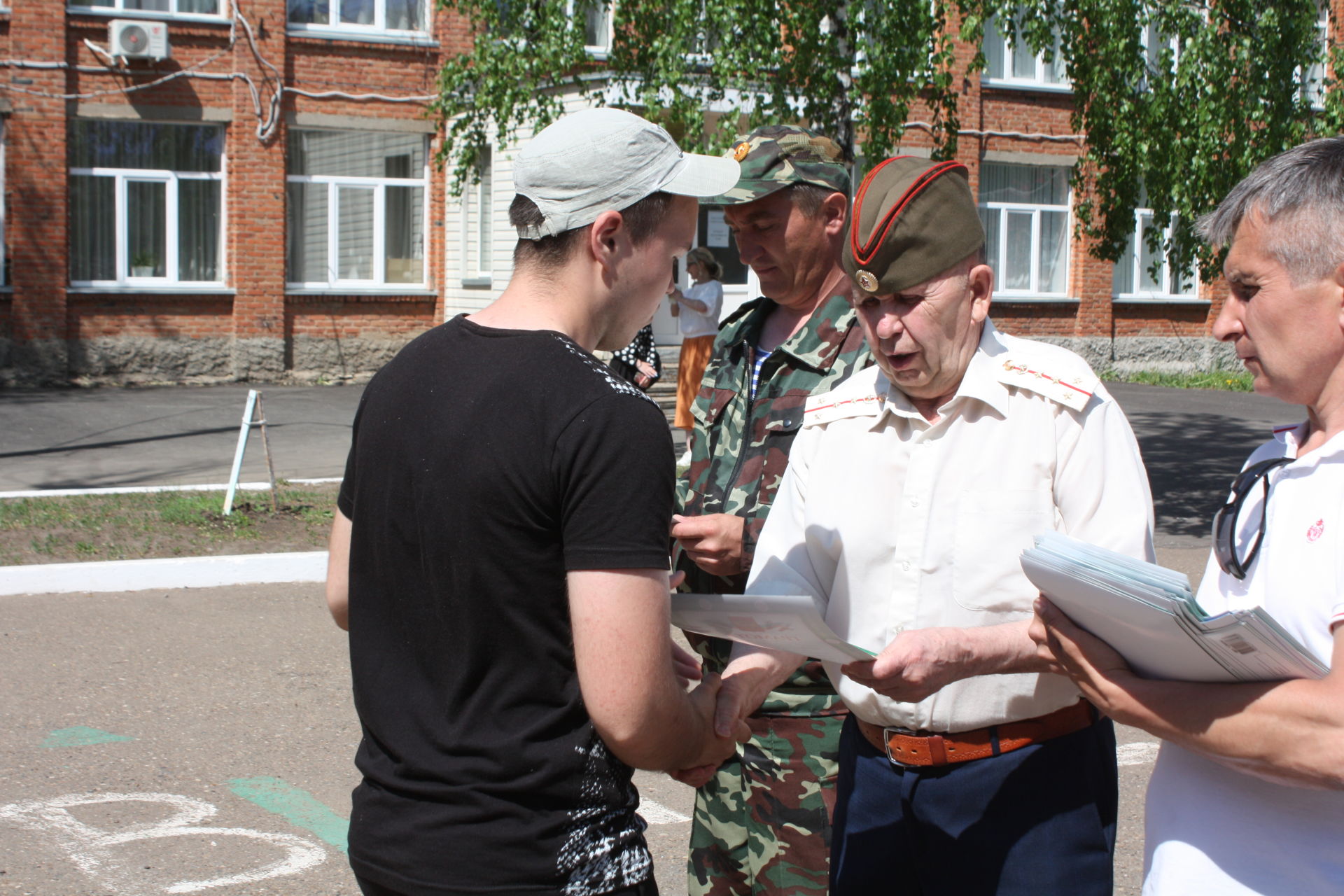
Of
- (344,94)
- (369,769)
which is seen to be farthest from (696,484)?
(344,94)

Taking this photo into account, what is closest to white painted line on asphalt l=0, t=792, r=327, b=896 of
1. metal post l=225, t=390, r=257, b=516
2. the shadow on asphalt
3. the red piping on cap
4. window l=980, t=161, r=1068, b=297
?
the red piping on cap

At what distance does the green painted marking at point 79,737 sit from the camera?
204 inches

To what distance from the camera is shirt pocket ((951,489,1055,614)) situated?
7.86 ft

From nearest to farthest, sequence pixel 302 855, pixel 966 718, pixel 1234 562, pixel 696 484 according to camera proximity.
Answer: pixel 1234 562, pixel 966 718, pixel 696 484, pixel 302 855

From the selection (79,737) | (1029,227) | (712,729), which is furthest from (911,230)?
(1029,227)

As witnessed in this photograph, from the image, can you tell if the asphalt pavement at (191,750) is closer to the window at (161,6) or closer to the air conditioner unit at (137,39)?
the air conditioner unit at (137,39)

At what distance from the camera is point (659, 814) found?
4.69 m

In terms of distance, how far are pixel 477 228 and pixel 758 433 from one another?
17.8 metres

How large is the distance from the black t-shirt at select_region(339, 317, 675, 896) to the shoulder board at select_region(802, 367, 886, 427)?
81 cm

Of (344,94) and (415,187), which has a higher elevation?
(344,94)

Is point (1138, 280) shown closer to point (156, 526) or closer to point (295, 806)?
point (156, 526)

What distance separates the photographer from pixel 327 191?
19688mm

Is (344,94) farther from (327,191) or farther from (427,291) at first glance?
(427,291)

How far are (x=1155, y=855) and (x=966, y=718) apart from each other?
45cm
